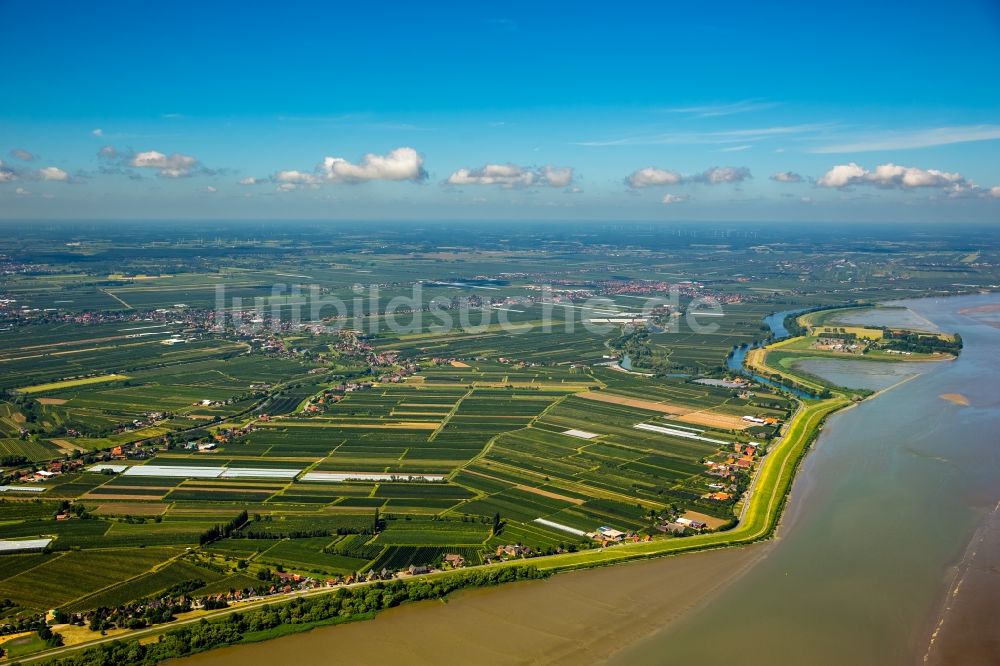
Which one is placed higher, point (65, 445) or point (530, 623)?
point (65, 445)

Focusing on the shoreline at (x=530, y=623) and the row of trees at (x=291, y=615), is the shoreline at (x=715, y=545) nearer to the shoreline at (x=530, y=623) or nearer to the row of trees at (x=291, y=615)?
the shoreline at (x=530, y=623)

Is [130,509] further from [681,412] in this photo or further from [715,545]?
[681,412]

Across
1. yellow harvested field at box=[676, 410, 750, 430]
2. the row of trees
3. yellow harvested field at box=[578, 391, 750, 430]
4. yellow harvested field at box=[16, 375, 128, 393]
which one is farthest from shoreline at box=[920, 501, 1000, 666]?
yellow harvested field at box=[16, 375, 128, 393]

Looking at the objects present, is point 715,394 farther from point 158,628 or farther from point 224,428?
point 158,628

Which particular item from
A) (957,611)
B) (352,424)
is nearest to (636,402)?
(352,424)

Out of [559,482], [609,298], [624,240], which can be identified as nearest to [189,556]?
[559,482]

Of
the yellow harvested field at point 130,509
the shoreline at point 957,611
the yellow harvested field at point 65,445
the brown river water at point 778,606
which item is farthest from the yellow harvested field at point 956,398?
the yellow harvested field at point 65,445
